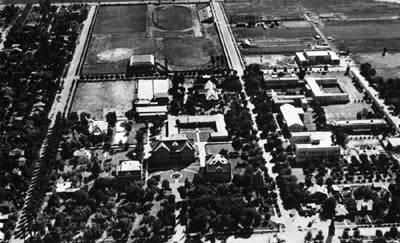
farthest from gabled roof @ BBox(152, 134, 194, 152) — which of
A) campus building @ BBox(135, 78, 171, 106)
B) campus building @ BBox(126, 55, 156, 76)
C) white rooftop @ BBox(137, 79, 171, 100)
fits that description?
campus building @ BBox(126, 55, 156, 76)

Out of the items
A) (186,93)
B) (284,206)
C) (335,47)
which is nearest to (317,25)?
(335,47)

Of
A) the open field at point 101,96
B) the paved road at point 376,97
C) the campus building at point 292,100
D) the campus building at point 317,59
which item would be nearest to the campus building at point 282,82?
the campus building at point 292,100

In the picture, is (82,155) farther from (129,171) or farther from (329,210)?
(329,210)

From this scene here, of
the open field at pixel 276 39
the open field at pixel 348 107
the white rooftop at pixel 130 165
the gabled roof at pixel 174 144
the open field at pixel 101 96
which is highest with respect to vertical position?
the gabled roof at pixel 174 144

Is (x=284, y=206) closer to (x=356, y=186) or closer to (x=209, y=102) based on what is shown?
(x=356, y=186)

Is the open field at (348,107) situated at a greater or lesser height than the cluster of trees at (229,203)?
lesser

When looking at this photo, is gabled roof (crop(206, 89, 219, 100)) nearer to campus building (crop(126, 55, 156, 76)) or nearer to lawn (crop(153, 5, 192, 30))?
campus building (crop(126, 55, 156, 76))

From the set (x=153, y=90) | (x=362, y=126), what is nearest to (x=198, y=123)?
(x=153, y=90)

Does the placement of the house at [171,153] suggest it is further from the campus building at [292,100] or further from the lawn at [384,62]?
the lawn at [384,62]
